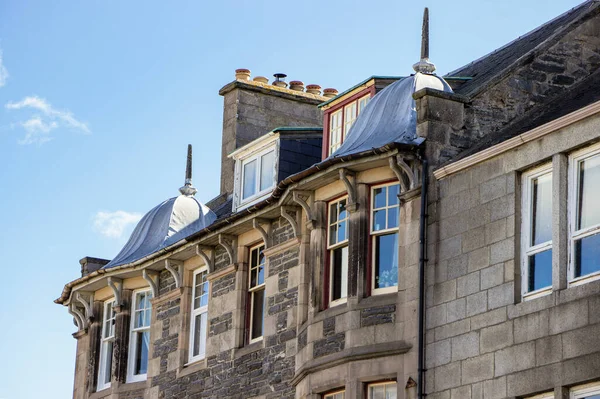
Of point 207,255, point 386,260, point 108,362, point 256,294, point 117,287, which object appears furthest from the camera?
point 108,362

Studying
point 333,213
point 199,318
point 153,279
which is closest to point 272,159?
point 199,318

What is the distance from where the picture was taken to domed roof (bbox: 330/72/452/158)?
809 inches

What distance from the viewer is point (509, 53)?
23562mm

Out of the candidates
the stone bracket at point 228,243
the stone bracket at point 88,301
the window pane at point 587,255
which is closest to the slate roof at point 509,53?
the window pane at point 587,255

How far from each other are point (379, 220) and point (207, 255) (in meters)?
5.86

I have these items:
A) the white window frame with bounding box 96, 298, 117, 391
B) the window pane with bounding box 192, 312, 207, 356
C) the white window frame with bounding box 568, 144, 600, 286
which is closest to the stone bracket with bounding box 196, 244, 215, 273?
the window pane with bounding box 192, 312, 207, 356

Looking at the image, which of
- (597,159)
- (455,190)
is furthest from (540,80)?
(597,159)

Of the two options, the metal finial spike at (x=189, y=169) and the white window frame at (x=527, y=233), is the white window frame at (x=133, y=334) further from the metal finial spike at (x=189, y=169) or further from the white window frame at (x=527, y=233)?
the white window frame at (x=527, y=233)

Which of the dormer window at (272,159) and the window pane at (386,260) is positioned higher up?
the dormer window at (272,159)

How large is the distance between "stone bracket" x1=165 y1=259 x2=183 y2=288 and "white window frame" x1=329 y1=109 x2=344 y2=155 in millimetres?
4119

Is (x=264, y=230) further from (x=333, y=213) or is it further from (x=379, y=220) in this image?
(x=379, y=220)

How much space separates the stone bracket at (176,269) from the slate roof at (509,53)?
247 inches

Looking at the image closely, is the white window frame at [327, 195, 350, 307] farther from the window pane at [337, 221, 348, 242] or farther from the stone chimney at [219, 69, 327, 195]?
the stone chimney at [219, 69, 327, 195]

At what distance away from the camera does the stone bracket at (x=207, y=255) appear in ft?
83.5
